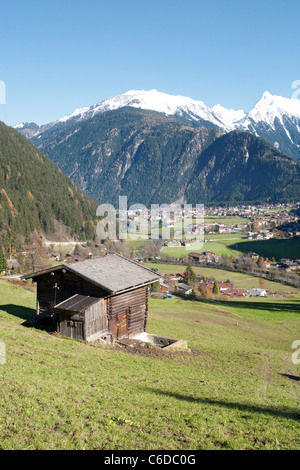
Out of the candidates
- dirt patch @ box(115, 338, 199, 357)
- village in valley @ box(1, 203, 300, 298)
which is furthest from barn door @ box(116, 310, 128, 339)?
village in valley @ box(1, 203, 300, 298)

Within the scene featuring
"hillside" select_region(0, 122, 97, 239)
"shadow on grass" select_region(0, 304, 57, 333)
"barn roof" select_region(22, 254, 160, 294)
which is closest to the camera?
"barn roof" select_region(22, 254, 160, 294)

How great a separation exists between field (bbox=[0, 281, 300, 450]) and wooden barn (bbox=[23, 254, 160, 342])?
4.37ft

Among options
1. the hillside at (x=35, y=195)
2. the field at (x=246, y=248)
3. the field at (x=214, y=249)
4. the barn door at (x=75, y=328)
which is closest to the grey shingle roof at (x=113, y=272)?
the barn door at (x=75, y=328)

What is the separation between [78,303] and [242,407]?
36.2 ft

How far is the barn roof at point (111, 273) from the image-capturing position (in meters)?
21.8

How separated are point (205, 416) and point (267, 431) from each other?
195cm

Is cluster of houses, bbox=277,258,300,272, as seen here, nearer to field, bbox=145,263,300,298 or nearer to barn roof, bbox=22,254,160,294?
field, bbox=145,263,300,298

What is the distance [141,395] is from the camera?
43.6 feet

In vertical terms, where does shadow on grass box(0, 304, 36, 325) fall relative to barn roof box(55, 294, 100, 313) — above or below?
below

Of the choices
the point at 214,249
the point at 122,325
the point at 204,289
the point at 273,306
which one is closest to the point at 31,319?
the point at 122,325

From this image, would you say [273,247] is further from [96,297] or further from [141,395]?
[141,395]

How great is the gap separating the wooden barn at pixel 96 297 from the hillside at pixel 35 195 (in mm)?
106681

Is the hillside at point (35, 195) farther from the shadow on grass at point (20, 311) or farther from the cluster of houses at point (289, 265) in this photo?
the shadow on grass at point (20, 311)

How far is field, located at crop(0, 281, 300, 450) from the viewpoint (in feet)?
31.4
